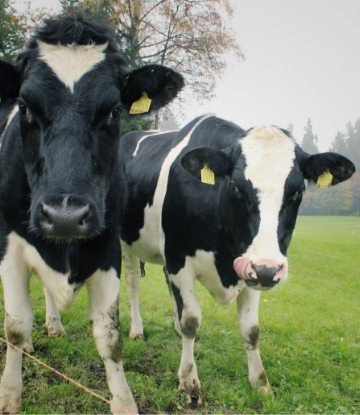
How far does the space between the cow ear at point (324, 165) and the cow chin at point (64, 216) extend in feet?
6.78

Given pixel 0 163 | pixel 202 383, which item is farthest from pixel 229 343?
pixel 0 163

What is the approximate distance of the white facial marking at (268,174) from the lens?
2.91m

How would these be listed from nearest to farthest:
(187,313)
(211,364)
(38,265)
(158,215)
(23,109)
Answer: (23,109)
(38,265)
(187,313)
(211,364)
(158,215)

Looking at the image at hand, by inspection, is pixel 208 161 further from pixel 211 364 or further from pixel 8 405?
pixel 8 405

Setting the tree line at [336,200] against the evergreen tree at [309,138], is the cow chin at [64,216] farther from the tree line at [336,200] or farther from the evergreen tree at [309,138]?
the evergreen tree at [309,138]

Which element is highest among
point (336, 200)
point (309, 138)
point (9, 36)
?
point (9, 36)

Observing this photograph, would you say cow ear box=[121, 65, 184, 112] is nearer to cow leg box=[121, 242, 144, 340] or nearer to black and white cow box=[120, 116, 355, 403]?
black and white cow box=[120, 116, 355, 403]

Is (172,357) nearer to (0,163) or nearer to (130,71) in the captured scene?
(0,163)

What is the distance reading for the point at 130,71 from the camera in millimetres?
3047

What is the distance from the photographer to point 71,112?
8.13 ft

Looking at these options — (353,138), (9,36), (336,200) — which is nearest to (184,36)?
(9,36)

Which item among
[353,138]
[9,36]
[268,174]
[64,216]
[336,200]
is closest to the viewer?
[64,216]

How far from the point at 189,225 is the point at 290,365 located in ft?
6.82

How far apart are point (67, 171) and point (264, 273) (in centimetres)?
154
